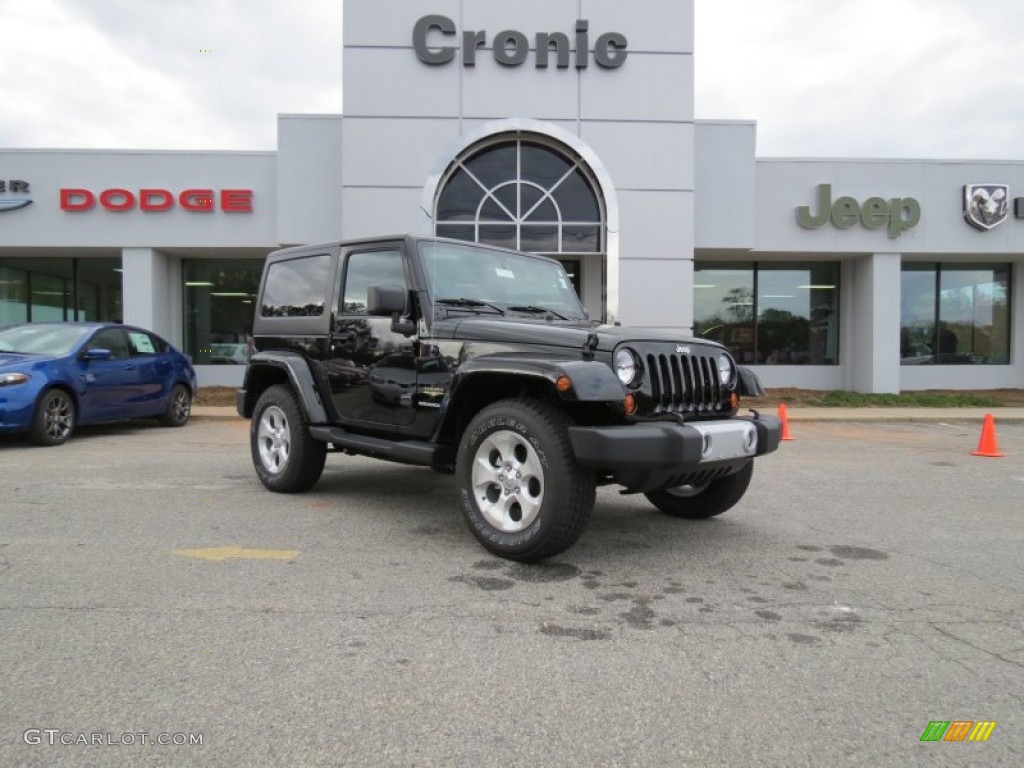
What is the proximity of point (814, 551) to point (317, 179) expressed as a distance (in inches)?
541

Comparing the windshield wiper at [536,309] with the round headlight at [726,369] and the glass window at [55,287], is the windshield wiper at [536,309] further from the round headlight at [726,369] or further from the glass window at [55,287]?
the glass window at [55,287]

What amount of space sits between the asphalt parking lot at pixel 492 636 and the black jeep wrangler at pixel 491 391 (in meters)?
0.41

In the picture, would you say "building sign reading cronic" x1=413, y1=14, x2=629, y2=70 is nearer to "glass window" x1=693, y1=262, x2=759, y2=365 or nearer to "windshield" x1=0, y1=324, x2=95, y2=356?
"glass window" x1=693, y1=262, x2=759, y2=365

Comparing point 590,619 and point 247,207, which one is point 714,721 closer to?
point 590,619

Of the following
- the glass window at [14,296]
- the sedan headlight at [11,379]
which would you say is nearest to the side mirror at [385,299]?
the sedan headlight at [11,379]

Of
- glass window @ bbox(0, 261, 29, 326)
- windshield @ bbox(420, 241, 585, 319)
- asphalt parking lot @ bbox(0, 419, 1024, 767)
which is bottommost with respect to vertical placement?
asphalt parking lot @ bbox(0, 419, 1024, 767)

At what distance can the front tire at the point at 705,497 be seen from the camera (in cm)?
502

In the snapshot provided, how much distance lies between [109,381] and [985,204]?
18.3 metres

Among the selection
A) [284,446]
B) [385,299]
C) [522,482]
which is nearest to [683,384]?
[522,482]

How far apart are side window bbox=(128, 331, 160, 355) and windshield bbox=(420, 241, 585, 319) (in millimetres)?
6911

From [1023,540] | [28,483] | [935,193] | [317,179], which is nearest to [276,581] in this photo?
[28,483]

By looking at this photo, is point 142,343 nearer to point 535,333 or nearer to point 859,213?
point 535,333

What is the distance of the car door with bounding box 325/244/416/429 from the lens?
5078mm

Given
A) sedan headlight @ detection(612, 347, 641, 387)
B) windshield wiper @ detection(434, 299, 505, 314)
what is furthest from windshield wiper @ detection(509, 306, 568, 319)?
sedan headlight @ detection(612, 347, 641, 387)
